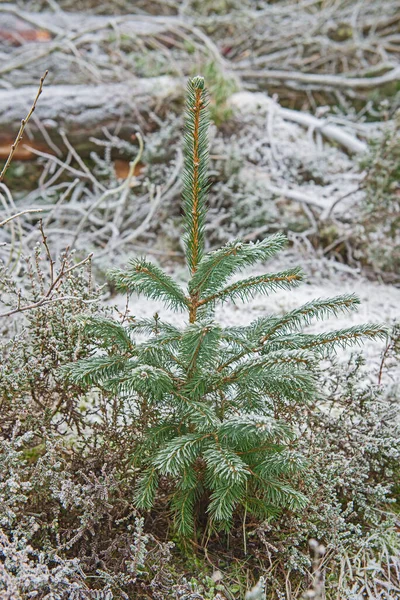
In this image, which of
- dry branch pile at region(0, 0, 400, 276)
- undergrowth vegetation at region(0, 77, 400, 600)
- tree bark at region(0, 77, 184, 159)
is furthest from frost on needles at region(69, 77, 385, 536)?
tree bark at region(0, 77, 184, 159)

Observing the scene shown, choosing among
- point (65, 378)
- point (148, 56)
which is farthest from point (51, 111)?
point (65, 378)

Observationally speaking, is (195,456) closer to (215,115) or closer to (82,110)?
(215,115)

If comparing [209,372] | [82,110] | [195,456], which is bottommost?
[195,456]

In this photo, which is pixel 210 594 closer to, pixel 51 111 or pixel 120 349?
pixel 120 349

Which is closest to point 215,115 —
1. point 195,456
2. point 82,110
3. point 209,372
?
point 82,110

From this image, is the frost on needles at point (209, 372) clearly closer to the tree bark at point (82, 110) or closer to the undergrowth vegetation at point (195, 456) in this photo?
the undergrowth vegetation at point (195, 456)

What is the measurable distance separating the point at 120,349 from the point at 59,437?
1.02 ft

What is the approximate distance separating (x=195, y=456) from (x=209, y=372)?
0.64 feet

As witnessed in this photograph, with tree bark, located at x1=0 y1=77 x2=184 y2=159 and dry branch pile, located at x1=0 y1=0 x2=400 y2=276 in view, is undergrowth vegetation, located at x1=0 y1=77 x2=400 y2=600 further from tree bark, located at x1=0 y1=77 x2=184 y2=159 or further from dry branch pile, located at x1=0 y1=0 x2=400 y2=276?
tree bark, located at x1=0 y1=77 x2=184 y2=159

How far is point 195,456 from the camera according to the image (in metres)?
1.14

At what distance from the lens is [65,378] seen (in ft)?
4.47

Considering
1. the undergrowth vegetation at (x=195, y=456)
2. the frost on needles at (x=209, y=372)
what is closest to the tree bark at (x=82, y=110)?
the undergrowth vegetation at (x=195, y=456)

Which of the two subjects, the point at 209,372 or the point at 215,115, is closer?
the point at 209,372

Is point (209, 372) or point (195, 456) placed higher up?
point (209, 372)
